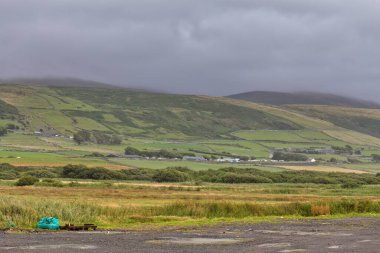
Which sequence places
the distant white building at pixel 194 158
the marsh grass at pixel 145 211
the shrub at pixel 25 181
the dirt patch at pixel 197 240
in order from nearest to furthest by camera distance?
the dirt patch at pixel 197 240
the marsh grass at pixel 145 211
the shrub at pixel 25 181
the distant white building at pixel 194 158

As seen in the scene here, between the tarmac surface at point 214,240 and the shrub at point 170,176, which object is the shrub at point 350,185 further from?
the tarmac surface at point 214,240

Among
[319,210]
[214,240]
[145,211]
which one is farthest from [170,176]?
[214,240]

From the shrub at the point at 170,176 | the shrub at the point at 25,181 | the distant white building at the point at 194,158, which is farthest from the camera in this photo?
the distant white building at the point at 194,158

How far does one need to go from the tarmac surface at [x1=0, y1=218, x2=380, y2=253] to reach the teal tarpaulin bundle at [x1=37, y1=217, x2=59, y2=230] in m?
2.03

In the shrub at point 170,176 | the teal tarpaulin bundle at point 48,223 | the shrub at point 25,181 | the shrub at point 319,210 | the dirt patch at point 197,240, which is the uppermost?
the dirt patch at point 197,240

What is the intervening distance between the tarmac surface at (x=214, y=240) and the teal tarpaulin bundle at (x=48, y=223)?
203cm

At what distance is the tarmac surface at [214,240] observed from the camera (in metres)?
25.9

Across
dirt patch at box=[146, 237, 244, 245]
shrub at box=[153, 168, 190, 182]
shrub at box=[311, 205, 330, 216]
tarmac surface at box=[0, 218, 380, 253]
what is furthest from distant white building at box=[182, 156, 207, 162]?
dirt patch at box=[146, 237, 244, 245]

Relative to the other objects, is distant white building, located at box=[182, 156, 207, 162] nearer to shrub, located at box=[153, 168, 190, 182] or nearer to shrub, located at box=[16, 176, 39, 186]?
shrub, located at box=[153, 168, 190, 182]

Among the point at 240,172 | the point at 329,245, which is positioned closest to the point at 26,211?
the point at 329,245

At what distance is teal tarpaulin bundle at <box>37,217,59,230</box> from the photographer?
33.4 m

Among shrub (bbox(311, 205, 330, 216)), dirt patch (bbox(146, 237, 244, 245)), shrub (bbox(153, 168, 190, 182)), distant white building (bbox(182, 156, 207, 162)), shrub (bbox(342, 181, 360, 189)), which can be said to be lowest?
distant white building (bbox(182, 156, 207, 162))

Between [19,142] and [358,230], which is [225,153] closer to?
[19,142]

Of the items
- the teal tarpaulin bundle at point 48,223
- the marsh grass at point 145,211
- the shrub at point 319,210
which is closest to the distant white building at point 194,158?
the marsh grass at point 145,211
